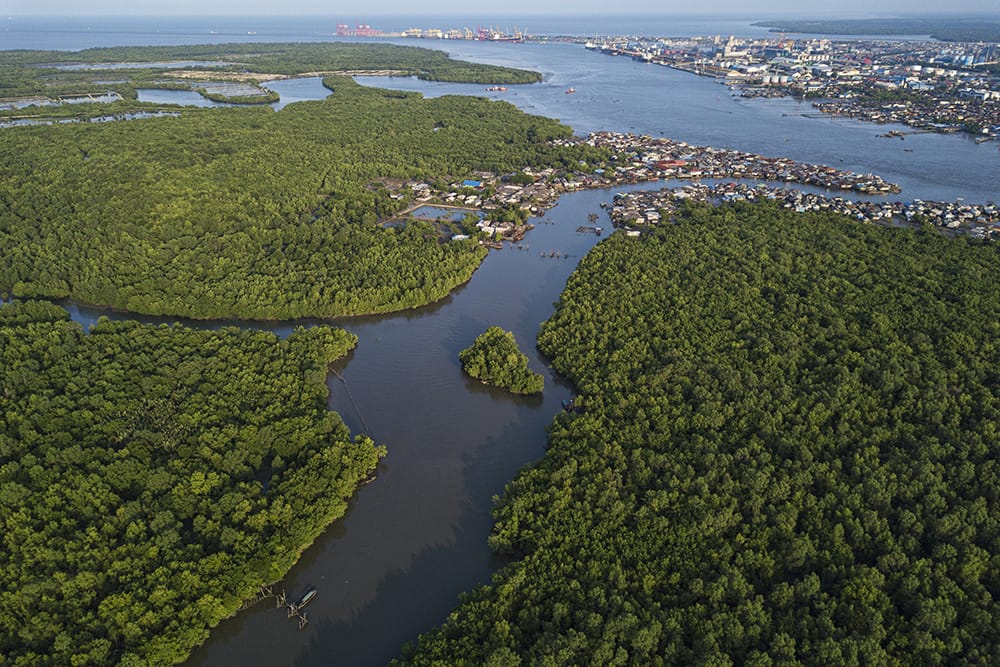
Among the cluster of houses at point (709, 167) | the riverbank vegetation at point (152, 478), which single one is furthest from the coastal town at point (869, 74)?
the riverbank vegetation at point (152, 478)

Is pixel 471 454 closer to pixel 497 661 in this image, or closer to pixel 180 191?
pixel 497 661

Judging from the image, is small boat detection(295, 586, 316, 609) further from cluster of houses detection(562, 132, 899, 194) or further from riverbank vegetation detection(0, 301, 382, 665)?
cluster of houses detection(562, 132, 899, 194)

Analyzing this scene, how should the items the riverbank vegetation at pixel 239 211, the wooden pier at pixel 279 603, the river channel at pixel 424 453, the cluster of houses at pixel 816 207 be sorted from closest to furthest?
the river channel at pixel 424 453
the wooden pier at pixel 279 603
the riverbank vegetation at pixel 239 211
the cluster of houses at pixel 816 207

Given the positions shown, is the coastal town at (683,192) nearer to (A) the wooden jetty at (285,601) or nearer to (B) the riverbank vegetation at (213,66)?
(A) the wooden jetty at (285,601)

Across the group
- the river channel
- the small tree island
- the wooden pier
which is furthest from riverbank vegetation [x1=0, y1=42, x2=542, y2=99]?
the wooden pier

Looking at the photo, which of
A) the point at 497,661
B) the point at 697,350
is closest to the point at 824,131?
the point at 697,350

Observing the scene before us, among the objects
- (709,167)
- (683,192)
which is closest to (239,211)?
(683,192)

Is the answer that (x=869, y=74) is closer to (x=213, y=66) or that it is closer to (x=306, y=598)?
(x=306, y=598)
